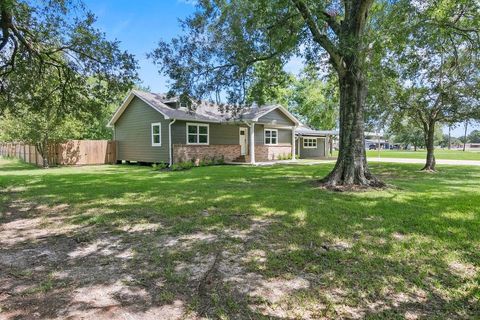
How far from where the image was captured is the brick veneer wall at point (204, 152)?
18172 mm

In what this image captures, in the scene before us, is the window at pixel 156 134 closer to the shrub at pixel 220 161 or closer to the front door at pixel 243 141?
the shrub at pixel 220 161

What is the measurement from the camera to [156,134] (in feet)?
63.1

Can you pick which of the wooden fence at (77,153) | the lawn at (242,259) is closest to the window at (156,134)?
the wooden fence at (77,153)

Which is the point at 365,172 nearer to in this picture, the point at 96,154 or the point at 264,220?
the point at 264,220

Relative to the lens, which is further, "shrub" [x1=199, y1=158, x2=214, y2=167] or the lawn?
"shrub" [x1=199, y1=158, x2=214, y2=167]

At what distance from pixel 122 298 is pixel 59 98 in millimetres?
10538

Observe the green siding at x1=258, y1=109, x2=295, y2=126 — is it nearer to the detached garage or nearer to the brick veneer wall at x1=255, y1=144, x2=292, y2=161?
the brick veneer wall at x1=255, y1=144, x2=292, y2=161

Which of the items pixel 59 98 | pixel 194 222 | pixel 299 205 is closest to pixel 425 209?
pixel 299 205

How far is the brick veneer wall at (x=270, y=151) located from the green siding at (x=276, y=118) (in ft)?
5.99

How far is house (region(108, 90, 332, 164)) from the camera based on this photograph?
18422 mm

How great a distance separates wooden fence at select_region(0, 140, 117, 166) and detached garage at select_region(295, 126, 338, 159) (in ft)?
51.1

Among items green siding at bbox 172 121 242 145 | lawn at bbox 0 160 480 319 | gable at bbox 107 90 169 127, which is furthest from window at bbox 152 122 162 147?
lawn at bbox 0 160 480 319

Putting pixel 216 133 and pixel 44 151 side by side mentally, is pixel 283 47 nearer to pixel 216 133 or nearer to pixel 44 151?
pixel 216 133

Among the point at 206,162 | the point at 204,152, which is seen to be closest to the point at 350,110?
the point at 206,162
